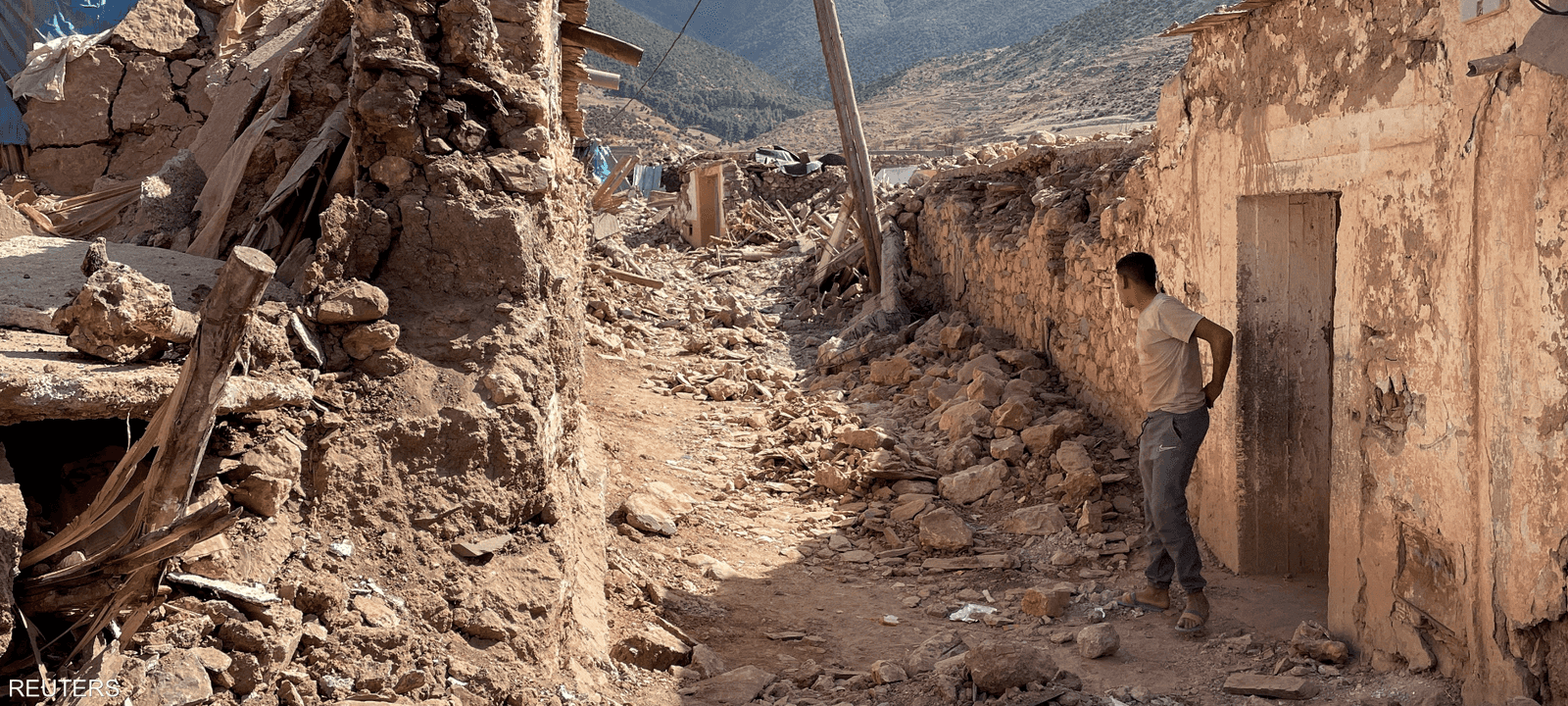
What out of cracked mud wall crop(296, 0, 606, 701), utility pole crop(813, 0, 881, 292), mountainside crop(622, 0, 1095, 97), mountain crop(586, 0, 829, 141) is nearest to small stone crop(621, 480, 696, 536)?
cracked mud wall crop(296, 0, 606, 701)

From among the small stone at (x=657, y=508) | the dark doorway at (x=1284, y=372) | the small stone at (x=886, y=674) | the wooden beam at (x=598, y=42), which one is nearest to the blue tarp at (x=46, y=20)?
the wooden beam at (x=598, y=42)

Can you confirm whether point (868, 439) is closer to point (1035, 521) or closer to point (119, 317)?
point (1035, 521)

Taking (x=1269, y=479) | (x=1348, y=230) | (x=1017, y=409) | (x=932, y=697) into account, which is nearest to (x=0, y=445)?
(x=932, y=697)

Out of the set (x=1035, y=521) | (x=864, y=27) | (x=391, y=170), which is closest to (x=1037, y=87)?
(x=1035, y=521)

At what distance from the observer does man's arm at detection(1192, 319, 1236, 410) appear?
4.00 metres

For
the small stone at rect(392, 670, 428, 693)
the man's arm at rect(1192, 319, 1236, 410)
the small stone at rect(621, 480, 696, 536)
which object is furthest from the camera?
the small stone at rect(621, 480, 696, 536)

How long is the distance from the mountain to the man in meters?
50.3

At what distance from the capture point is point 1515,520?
2871 millimetres

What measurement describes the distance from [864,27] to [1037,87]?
52.4 m

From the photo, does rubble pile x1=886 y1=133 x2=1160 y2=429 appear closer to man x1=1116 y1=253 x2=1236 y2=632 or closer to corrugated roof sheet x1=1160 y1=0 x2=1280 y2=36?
corrugated roof sheet x1=1160 y1=0 x2=1280 y2=36

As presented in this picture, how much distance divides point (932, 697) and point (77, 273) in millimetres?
3410

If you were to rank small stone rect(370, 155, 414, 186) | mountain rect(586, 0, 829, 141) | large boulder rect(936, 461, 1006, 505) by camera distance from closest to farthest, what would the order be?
1. small stone rect(370, 155, 414, 186)
2. large boulder rect(936, 461, 1006, 505)
3. mountain rect(586, 0, 829, 141)

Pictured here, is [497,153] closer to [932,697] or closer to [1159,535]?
[932,697]

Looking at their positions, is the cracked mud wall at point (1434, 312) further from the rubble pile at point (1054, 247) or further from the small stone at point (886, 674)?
the small stone at point (886, 674)
